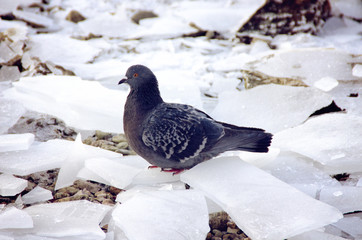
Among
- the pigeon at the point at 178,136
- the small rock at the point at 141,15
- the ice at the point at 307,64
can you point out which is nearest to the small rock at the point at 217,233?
the pigeon at the point at 178,136

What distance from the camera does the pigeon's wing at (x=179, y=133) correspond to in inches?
111

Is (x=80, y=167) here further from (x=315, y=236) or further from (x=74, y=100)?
(x=315, y=236)

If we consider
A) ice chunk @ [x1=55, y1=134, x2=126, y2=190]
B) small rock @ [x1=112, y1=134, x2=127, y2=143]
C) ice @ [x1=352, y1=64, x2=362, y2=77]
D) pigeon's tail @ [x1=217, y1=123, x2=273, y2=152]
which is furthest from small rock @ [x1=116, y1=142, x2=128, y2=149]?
ice @ [x1=352, y1=64, x2=362, y2=77]

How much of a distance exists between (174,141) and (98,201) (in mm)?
617

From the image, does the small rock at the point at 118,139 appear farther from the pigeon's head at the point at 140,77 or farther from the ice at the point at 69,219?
the ice at the point at 69,219

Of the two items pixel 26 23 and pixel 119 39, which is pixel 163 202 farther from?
pixel 26 23

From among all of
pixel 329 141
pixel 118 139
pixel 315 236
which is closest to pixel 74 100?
pixel 118 139

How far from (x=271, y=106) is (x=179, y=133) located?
47.4 inches

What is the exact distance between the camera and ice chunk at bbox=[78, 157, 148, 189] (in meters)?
2.78

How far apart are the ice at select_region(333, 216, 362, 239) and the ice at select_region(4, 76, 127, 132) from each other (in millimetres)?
1807

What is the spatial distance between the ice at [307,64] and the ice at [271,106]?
0.37 m

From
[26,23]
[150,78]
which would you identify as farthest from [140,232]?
[26,23]

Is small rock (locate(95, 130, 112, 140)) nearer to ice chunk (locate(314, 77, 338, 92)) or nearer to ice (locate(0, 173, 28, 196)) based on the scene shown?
ice (locate(0, 173, 28, 196))

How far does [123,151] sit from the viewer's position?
132 inches
